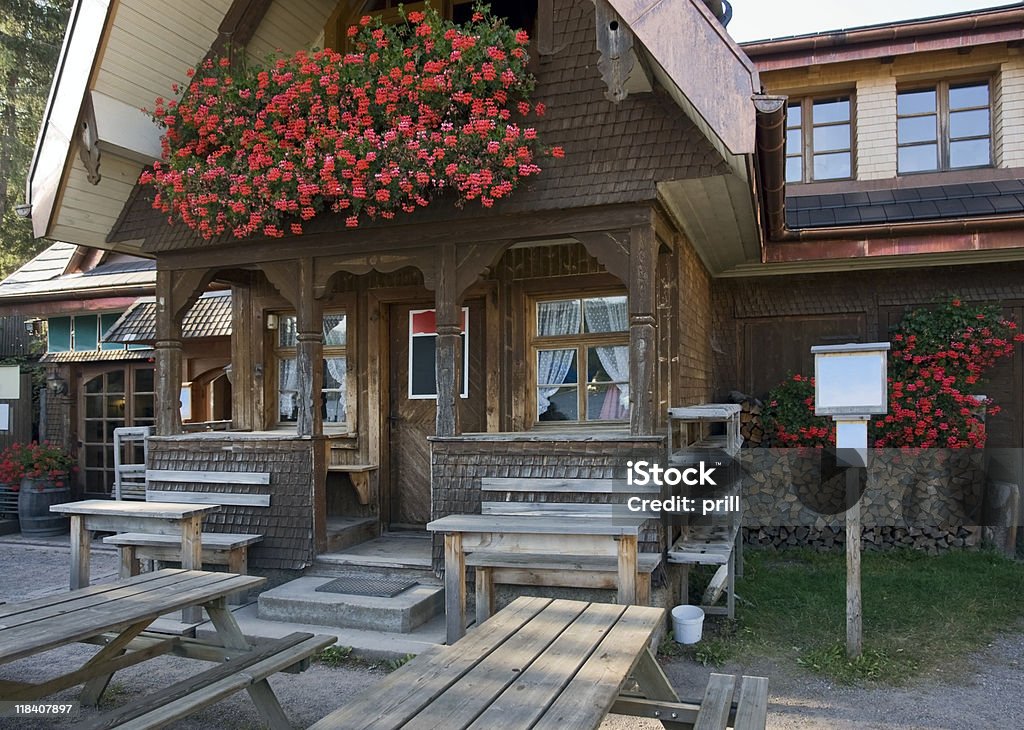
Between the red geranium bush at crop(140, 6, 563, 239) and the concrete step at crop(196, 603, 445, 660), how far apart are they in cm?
269

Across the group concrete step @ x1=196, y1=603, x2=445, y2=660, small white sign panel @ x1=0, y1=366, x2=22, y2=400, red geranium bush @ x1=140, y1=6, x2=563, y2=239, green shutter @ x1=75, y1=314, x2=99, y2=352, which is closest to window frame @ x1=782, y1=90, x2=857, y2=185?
red geranium bush @ x1=140, y1=6, x2=563, y2=239

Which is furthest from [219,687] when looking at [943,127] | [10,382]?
[10,382]

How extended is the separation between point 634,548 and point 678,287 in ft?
8.62

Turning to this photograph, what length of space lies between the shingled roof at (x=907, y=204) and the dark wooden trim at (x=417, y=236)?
3100 millimetres

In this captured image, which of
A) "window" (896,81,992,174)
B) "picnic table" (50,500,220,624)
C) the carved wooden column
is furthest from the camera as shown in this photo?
"window" (896,81,992,174)

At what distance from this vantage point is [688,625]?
4.93 meters

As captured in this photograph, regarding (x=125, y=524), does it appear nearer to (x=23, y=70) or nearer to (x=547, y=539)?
(x=547, y=539)

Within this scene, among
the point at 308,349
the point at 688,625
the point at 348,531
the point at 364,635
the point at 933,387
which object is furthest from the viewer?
the point at 933,387

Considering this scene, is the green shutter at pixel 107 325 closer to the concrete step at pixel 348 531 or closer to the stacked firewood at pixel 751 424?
the concrete step at pixel 348 531

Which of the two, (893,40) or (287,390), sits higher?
(893,40)

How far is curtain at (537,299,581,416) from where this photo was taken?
6844 mm

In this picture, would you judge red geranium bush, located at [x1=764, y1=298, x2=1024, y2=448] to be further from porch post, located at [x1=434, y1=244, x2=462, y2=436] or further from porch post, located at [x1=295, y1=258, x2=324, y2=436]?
porch post, located at [x1=295, y1=258, x2=324, y2=436]

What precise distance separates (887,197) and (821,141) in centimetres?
115

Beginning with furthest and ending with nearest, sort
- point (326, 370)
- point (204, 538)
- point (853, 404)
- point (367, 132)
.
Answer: point (326, 370) < point (204, 538) < point (367, 132) < point (853, 404)
